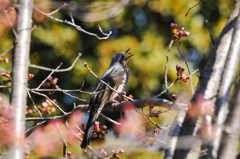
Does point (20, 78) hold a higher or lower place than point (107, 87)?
higher

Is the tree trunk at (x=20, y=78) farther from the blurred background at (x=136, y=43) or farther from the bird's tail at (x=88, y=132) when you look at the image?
the blurred background at (x=136, y=43)

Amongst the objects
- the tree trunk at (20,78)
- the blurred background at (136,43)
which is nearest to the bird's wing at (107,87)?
the blurred background at (136,43)

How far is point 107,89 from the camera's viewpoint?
355cm

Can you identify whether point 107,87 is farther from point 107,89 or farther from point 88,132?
point 88,132

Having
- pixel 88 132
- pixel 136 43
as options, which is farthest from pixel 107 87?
pixel 136 43

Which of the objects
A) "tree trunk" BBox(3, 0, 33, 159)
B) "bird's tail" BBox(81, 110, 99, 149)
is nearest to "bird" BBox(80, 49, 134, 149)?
"bird's tail" BBox(81, 110, 99, 149)

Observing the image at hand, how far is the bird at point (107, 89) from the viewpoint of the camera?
9.62ft

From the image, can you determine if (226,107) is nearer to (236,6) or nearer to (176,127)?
(176,127)

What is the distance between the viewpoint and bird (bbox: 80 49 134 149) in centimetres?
293

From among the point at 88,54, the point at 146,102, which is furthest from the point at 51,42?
the point at 146,102

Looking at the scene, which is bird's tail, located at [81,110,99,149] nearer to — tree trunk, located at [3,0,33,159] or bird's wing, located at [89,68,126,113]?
bird's wing, located at [89,68,126,113]

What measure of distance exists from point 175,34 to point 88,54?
3.56m

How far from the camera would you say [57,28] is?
550cm

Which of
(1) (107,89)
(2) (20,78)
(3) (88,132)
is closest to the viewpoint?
(2) (20,78)
